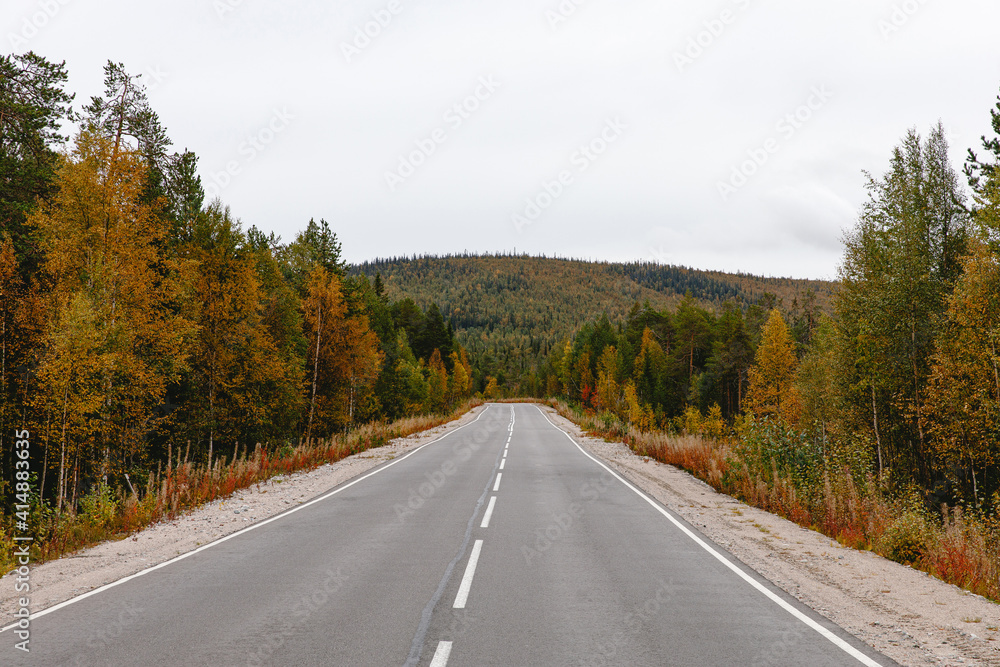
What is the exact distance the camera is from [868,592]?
6859mm

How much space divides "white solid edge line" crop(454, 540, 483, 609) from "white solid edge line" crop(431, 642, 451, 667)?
3.37 feet

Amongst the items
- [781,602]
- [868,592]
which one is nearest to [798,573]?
[868,592]

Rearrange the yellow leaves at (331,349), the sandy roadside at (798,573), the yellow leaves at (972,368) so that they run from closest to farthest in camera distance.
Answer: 1. the sandy roadside at (798,573)
2. the yellow leaves at (972,368)
3. the yellow leaves at (331,349)

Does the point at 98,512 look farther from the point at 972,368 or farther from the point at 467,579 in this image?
the point at 972,368

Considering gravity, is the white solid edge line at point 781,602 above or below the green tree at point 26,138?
below

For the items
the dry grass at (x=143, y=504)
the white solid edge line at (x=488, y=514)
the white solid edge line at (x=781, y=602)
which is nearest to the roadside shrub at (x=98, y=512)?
the dry grass at (x=143, y=504)

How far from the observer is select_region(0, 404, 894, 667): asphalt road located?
4.80m

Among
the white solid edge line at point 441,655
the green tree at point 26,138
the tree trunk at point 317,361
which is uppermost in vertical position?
the green tree at point 26,138

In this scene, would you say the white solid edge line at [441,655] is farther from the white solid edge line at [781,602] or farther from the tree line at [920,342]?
the tree line at [920,342]

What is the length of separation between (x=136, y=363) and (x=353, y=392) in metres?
22.5

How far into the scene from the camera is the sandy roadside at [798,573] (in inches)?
214

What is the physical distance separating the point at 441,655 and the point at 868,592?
5644mm

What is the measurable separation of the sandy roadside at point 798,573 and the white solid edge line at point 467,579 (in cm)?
404

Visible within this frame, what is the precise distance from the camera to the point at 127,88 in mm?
20328
